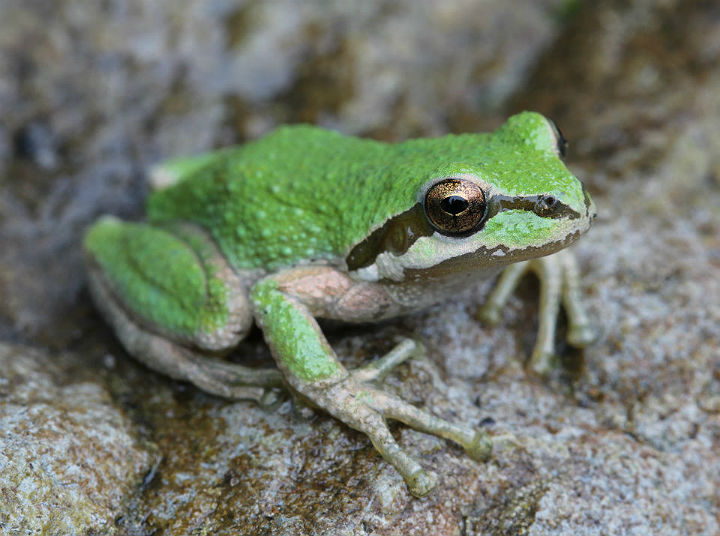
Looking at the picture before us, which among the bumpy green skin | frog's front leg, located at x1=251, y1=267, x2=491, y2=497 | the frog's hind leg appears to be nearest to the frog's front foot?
frog's front leg, located at x1=251, y1=267, x2=491, y2=497

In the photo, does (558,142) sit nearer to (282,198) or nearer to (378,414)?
(282,198)

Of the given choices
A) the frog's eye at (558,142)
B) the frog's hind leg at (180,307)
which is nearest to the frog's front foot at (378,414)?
the frog's hind leg at (180,307)

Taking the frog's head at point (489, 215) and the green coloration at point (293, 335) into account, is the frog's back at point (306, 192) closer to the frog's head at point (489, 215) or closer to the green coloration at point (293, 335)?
the frog's head at point (489, 215)

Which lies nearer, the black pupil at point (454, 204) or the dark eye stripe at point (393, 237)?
the black pupil at point (454, 204)

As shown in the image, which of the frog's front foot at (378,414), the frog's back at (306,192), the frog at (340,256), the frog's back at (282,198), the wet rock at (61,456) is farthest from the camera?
the frog's back at (282,198)

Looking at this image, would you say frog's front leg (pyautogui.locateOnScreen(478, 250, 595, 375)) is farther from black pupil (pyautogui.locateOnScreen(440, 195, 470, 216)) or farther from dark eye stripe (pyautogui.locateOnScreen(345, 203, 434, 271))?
black pupil (pyautogui.locateOnScreen(440, 195, 470, 216))

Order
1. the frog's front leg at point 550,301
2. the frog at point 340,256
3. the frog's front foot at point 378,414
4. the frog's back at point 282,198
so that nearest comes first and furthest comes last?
the frog at point 340,256 < the frog's front foot at point 378,414 < the frog's back at point 282,198 < the frog's front leg at point 550,301
